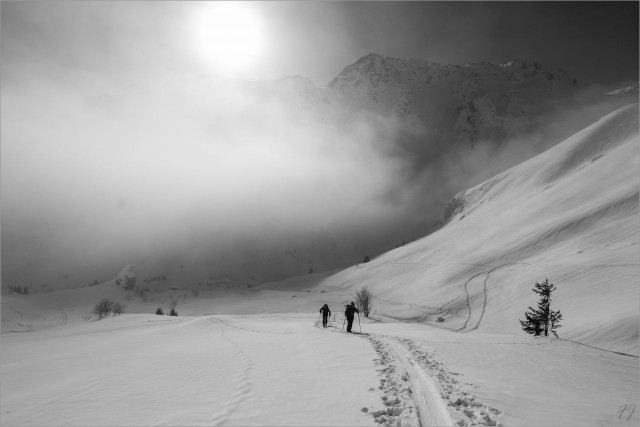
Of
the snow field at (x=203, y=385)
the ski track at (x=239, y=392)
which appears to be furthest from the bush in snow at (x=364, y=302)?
the ski track at (x=239, y=392)

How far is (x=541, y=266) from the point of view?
68938 millimetres

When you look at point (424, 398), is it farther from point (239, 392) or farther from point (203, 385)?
point (203, 385)

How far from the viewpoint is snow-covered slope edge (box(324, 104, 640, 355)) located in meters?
45.9

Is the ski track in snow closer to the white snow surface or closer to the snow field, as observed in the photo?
the white snow surface

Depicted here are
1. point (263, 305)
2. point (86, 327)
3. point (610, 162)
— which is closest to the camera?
point (86, 327)

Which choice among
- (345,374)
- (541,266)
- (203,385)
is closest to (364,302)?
(541,266)

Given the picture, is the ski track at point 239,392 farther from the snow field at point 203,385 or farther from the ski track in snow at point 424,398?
the ski track in snow at point 424,398

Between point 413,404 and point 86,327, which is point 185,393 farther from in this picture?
point 86,327

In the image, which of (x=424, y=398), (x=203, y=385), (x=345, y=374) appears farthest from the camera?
(x=345, y=374)

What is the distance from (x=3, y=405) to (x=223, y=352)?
8.62 metres

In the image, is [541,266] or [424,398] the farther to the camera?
[541,266]

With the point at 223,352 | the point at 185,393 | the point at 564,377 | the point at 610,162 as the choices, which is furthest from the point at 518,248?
the point at 185,393

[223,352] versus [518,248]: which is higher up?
[518,248]

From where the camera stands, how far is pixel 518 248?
8494cm
